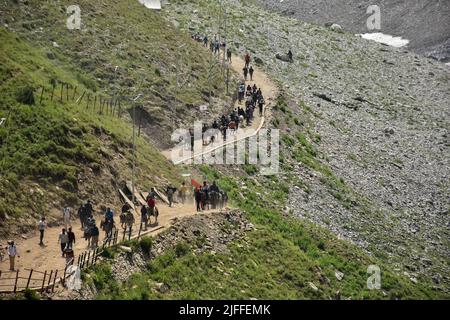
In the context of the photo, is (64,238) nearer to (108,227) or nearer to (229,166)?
(108,227)

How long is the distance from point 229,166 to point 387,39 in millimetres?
86273

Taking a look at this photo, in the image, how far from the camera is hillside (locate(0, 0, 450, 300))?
49.1 meters

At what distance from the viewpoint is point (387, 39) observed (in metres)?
148

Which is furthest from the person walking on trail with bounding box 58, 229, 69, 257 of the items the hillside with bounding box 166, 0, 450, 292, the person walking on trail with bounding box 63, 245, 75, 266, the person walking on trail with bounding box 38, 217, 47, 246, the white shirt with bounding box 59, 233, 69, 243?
the hillside with bounding box 166, 0, 450, 292

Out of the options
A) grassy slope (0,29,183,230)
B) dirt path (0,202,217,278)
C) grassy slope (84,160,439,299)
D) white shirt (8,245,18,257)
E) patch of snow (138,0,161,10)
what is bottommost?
grassy slope (84,160,439,299)

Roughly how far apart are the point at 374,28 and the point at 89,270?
120 metres

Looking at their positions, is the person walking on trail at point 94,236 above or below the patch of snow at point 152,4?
below

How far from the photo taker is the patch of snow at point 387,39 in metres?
146

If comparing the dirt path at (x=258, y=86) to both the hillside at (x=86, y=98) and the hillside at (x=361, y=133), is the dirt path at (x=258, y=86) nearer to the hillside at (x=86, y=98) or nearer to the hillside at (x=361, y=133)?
the hillside at (x=361, y=133)

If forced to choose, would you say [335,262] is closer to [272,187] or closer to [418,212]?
[272,187]

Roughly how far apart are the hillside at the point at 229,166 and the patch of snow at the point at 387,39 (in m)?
30.6

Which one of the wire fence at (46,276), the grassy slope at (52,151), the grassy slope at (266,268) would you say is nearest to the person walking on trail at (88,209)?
the grassy slope at (52,151)

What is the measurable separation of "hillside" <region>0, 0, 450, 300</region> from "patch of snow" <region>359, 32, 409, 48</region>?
30.6 meters

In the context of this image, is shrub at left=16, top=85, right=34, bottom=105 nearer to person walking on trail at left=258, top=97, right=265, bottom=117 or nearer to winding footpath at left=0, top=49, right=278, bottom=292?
winding footpath at left=0, top=49, right=278, bottom=292
